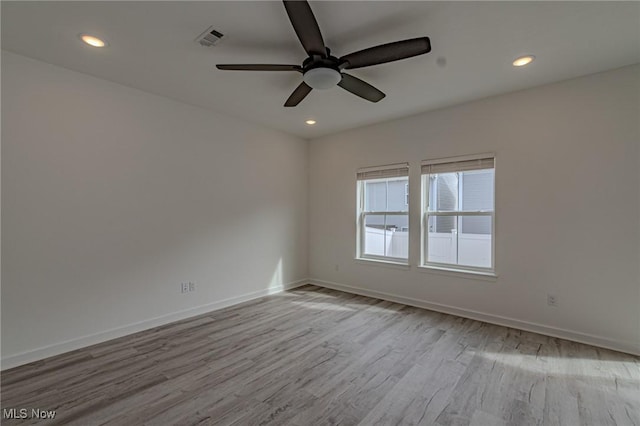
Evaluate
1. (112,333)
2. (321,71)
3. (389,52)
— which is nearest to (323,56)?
(321,71)

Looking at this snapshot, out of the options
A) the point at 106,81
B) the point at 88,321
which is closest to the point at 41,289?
the point at 88,321

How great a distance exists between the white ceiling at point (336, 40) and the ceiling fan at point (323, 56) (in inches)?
9.7

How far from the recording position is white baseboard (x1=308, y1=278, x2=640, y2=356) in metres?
2.68

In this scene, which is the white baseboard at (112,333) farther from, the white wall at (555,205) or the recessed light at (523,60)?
the recessed light at (523,60)

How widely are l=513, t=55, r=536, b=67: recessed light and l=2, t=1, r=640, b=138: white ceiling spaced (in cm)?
6

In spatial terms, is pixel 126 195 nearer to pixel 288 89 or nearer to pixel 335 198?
pixel 288 89

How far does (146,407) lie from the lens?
6.28ft

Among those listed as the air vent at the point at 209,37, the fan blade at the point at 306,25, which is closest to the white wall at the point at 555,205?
the fan blade at the point at 306,25

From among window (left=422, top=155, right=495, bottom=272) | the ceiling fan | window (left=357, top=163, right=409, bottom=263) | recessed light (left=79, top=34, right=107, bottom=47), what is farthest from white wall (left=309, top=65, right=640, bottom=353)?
recessed light (left=79, top=34, right=107, bottom=47)

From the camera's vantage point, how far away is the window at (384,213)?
4254mm

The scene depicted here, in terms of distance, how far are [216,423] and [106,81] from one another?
11.0 ft

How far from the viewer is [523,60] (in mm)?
2574

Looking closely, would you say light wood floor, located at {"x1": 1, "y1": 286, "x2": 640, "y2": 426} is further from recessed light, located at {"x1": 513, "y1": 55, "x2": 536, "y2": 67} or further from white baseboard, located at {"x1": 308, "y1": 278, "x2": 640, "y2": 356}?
recessed light, located at {"x1": 513, "y1": 55, "x2": 536, "y2": 67}

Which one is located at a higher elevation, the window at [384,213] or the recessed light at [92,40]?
the recessed light at [92,40]
